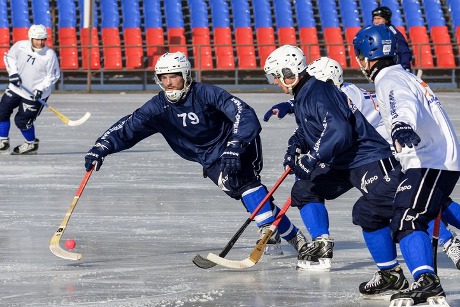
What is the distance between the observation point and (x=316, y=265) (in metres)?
5.84

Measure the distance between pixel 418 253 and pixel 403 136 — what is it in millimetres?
536

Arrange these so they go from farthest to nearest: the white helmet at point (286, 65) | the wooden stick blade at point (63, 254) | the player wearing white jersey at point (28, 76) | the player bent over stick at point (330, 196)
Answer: the player wearing white jersey at point (28, 76) → the wooden stick blade at point (63, 254) → the white helmet at point (286, 65) → the player bent over stick at point (330, 196)

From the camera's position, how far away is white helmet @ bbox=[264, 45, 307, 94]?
5723 millimetres

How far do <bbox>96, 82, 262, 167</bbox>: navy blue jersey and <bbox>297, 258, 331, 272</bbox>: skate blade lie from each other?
72 centimetres

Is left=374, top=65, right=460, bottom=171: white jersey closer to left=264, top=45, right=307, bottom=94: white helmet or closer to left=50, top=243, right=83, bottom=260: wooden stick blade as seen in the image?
left=264, top=45, right=307, bottom=94: white helmet

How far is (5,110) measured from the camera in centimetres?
1261

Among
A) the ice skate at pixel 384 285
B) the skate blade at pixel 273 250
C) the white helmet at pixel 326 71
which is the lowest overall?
the skate blade at pixel 273 250

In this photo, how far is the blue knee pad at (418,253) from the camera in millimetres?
4570

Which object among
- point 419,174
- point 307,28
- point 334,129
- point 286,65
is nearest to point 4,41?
point 307,28

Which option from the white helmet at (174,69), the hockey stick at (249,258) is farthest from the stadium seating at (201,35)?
the hockey stick at (249,258)

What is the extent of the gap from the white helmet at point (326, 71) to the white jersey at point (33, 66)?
6.94m

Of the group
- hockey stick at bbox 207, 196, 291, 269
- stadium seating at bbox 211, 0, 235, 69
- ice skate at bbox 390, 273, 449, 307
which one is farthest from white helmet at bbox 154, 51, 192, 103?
stadium seating at bbox 211, 0, 235, 69

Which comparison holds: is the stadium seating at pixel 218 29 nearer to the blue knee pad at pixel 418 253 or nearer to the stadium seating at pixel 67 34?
the stadium seating at pixel 67 34

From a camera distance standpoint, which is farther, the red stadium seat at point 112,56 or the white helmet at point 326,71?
the red stadium seat at point 112,56
